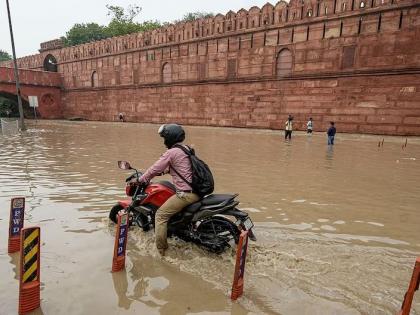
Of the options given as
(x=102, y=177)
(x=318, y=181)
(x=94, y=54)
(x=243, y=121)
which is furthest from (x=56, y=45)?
(x=318, y=181)

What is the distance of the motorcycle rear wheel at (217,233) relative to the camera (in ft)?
11.2

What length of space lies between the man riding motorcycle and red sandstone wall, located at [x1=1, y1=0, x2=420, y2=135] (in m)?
17.7

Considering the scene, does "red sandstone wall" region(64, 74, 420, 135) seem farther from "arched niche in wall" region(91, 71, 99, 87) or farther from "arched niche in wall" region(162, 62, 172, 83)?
"arched niche in wall" region(91, 71, 99, 87)

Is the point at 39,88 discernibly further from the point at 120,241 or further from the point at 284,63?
the point at 120,241

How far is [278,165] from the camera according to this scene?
915 centimetres

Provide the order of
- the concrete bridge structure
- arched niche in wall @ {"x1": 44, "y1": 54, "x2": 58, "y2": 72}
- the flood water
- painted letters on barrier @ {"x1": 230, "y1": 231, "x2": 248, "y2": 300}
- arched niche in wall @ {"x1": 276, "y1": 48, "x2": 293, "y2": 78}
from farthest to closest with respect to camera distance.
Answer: arched niche in wall @ {"x1": 44, "y1": 54, "x2": 58, "y2": 72} < the concrete bridge structure < arched niche in wall @ {"x1": 276, "y1": 48, "x2": 293, "y2": 78} < the flood water < painted letters on barrier @ {"x1": 230, "y1": 231, "x2": 248, "y2": 300}

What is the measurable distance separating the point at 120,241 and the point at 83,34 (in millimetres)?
50841

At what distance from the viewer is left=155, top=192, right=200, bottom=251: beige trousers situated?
11.0 ft

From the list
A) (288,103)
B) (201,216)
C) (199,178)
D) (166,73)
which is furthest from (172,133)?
(166,73)

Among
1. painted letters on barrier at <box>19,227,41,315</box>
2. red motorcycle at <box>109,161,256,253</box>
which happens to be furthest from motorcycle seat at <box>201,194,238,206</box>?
painted letters on barrier at <box>19,227,41,315</box>

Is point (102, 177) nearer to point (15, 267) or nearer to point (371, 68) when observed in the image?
point (15, 267)

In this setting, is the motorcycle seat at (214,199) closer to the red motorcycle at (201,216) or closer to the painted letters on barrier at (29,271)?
the red motorcycle at (201,216)

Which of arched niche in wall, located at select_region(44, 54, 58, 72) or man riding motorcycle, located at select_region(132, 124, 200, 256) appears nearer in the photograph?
man riding motorcycle, located at select_region(132, 124, 200, 256)

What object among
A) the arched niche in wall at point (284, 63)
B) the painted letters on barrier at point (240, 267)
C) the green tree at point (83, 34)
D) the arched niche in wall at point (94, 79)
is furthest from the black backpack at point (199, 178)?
the green tree at point (83, 34)
